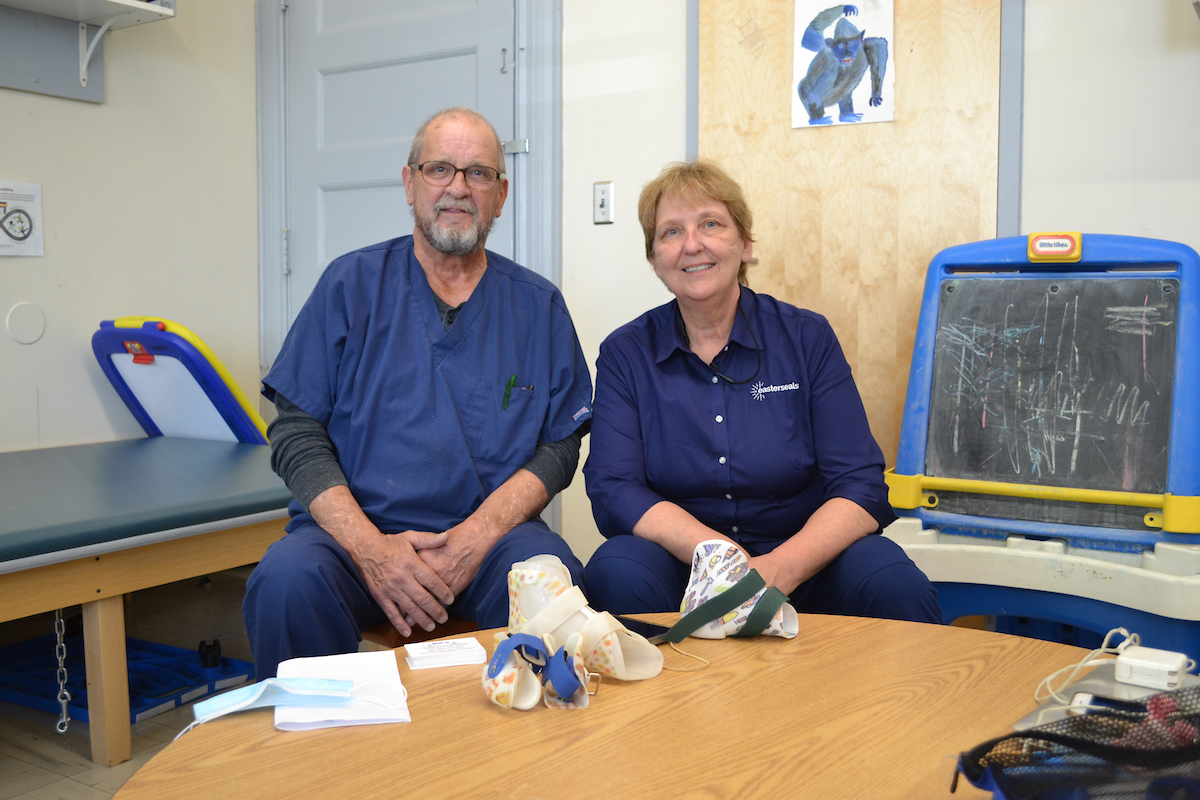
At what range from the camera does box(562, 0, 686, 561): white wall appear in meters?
2.59

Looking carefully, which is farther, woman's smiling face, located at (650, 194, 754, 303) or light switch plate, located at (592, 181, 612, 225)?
light switch plate, located at (592, 181, 612, 225)

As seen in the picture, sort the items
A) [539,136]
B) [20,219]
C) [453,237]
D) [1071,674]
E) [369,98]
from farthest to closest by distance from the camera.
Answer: [369,98]
[539,136]
[20,219]
[453,237]
[1071,674]

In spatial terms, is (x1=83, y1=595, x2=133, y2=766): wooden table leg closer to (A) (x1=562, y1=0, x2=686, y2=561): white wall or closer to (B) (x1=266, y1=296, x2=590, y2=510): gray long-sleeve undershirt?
(B) (x1=266, y1=296, x2=590, y2=510): gray long-sleeve undershirt

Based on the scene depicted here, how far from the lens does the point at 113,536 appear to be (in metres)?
1.81

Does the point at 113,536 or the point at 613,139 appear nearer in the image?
the point at 113,536

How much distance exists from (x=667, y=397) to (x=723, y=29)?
49.5 inches

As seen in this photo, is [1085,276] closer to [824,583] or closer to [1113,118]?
[1113,118]

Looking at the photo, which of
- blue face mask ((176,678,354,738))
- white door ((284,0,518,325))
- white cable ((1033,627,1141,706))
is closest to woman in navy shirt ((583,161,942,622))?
white cable ((1033,627,1141,706))

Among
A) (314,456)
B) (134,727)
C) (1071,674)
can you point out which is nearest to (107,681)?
(134,727)

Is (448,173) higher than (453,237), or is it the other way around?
(448,173)

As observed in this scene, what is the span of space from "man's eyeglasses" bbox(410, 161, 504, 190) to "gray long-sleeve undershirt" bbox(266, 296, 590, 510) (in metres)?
0.23

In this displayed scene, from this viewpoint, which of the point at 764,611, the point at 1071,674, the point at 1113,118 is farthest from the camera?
the point at 1113,118

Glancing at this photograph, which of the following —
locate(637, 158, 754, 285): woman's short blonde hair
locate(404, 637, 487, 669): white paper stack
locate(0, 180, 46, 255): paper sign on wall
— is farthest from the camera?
locate(0, 180, 46, 255): paper sign on wall

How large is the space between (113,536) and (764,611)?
1.38 m
